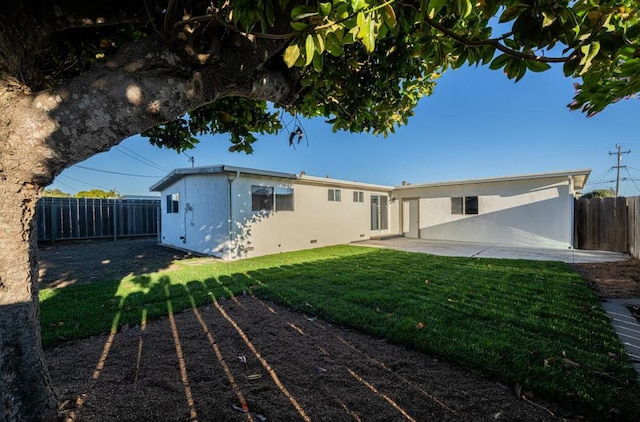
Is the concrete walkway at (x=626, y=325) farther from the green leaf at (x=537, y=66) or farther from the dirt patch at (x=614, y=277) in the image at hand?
the green leaf at (x=537, y=66)

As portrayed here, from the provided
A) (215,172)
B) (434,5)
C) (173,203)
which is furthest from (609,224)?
(173,203)

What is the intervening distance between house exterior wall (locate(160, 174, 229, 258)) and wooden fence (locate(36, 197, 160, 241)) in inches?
114

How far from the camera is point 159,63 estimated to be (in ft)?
5.11

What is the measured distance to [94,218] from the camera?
47.3 ft

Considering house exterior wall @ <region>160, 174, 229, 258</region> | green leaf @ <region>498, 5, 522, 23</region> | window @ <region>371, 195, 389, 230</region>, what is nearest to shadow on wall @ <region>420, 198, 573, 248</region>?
Answer: window @ <region>371, 195, 389, 230</region>

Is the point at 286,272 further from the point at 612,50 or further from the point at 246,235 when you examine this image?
the point at 612,50

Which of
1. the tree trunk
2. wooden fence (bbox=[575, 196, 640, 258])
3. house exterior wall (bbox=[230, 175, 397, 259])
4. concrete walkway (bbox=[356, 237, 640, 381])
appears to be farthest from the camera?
house exterior wall (bbox=[230, 175, 397, 259])

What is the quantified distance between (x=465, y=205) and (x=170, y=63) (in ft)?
47.4

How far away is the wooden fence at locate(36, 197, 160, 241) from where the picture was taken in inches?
506

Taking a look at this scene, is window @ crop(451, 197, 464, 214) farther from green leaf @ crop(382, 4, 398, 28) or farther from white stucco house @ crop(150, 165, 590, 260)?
green leaf @ crop(382, 4, 398, 28)

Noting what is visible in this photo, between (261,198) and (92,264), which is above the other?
(261,198)

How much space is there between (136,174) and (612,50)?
3953 cm

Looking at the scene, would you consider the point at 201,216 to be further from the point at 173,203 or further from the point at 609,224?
the point at 609,224

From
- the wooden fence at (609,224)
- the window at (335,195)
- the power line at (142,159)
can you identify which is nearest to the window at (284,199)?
the window at (335,195)
